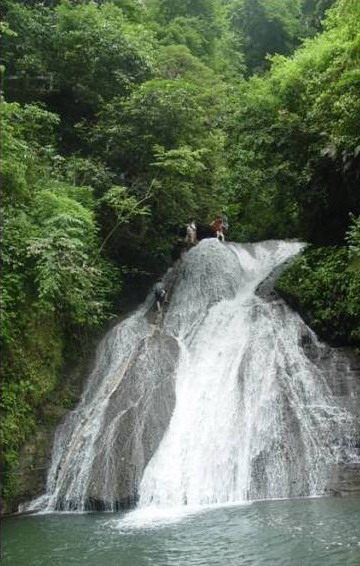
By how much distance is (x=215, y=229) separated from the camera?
25578 mm

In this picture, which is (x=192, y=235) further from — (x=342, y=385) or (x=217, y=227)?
(x=342, y=385)

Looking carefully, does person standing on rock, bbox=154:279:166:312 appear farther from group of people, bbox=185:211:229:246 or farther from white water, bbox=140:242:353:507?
group of people, bbox=185:211:229:246

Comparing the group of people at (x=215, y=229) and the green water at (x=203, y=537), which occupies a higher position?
the group of people at (x=215, y=229)

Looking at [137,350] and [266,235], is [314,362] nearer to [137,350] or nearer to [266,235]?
[137,350]

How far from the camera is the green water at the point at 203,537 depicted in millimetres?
7648

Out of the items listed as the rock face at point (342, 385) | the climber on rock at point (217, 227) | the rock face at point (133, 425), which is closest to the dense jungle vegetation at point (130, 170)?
the rock face at point (342, 385)

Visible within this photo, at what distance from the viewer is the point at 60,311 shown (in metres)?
15.5

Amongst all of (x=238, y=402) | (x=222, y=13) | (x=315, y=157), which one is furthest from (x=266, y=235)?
(x=222, y=13)

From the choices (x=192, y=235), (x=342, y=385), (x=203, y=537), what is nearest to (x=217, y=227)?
(x=192, y=235)

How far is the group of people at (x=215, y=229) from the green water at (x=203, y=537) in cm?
1433

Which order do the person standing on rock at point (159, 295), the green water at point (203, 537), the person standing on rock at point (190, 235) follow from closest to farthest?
the green water at point (203, 537) < the person standing on rock at point (159, 295) < the person standing on rock at point (190, 235)

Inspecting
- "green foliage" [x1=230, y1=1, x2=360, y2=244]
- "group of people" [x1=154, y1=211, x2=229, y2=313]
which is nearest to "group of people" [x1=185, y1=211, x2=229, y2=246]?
"group of people" [x1=154, y1=211, x2=229, y2=313]

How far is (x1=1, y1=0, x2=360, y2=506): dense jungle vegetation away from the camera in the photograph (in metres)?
13.9

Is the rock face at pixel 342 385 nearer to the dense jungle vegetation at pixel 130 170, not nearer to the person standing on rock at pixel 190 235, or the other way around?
the dense jungle vegetation at pixel 130 170
